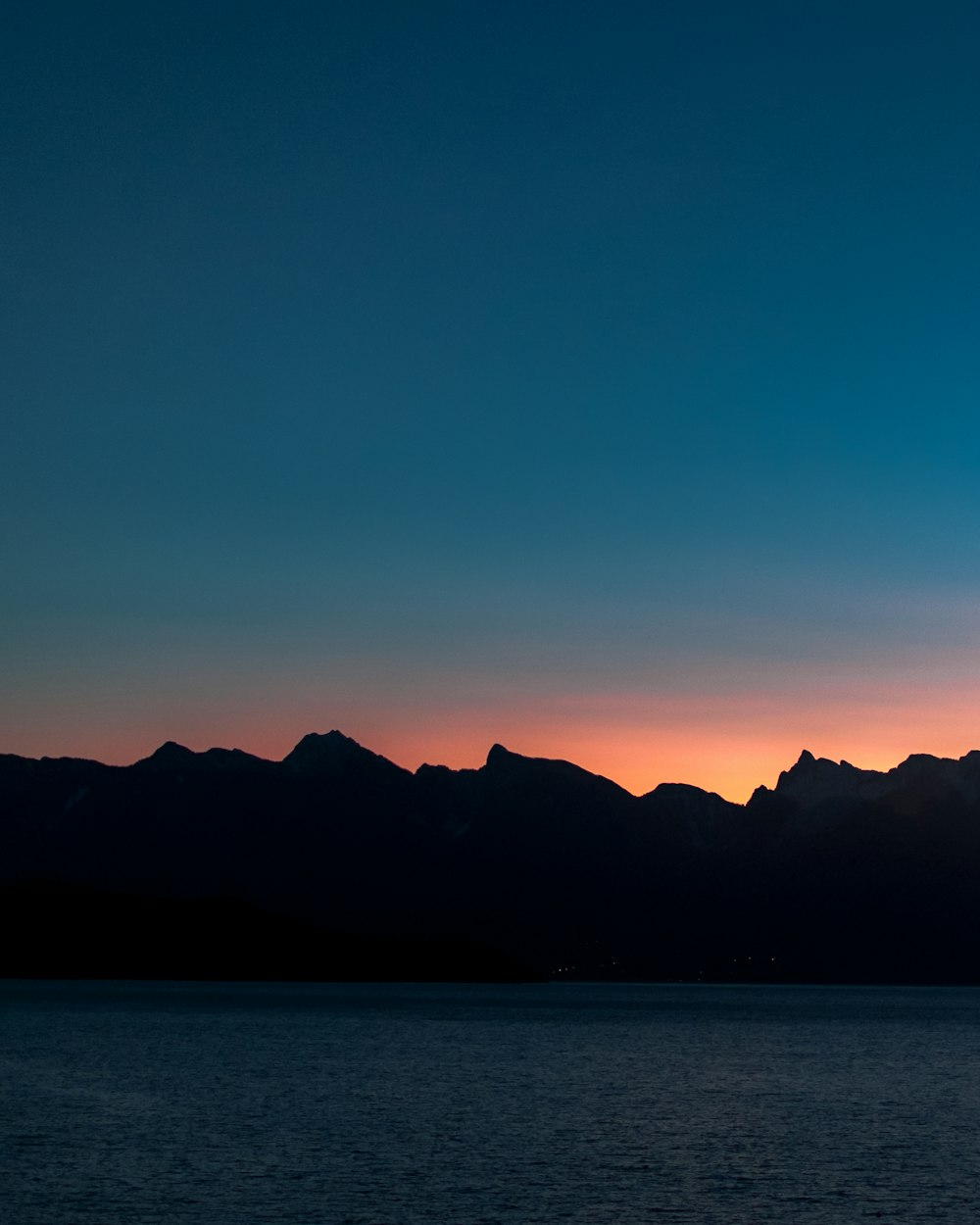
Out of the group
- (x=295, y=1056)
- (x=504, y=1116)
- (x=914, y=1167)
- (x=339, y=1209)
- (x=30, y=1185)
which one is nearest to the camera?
(x=339, y=1209)

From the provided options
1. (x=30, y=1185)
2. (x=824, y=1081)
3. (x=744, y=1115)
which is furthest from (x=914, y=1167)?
(x=824, y=1081)

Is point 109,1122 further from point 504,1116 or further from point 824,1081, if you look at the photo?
point 824,1081

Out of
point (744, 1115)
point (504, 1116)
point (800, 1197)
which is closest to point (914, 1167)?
point (800, 1197)

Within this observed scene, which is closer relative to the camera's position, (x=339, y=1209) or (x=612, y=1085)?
(x=339, y=1209)

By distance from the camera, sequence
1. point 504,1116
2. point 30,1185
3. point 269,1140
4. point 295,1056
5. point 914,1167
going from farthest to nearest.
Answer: point 295,1056 → point 504,1116 → point 269,1140 → point 914,1167 → point 30,1185

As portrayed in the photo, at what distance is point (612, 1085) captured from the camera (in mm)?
130750

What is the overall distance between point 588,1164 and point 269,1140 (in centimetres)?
2084

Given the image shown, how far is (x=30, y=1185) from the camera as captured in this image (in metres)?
70.8

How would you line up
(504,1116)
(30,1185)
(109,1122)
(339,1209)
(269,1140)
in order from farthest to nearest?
1. (504,1116)
2. (109,1122)
3. (269,1140)
4. (30,1185)
5. (339,1209)

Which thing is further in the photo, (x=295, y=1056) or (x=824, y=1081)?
(x=295, y=1056)

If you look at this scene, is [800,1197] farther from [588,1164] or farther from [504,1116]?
[504,1116]

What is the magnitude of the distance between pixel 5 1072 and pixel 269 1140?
5684 centimetres

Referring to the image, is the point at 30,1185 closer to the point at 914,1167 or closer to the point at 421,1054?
the point at 914,1167

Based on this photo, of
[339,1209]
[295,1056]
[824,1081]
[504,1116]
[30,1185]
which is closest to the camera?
[339,1209]
